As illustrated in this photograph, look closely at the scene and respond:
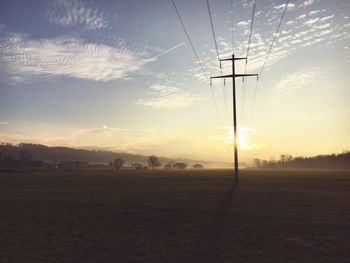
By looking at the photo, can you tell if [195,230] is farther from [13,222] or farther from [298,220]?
[13,222]

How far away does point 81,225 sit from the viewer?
57.0 feet

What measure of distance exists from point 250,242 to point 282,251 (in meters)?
1.51

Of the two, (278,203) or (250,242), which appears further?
(278,203)

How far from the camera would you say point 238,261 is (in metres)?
11.2

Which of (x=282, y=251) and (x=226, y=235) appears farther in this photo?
(x=226, y=235)

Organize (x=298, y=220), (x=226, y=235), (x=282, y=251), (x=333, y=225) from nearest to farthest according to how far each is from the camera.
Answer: (x=282, y=251) < (x=226, y=235) < (x=333, y=225) < (x=298, y=220)

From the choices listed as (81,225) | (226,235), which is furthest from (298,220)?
(81,225)

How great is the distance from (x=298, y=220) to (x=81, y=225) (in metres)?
11.0

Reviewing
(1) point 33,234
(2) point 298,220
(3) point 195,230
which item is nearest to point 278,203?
(2) point 298,220

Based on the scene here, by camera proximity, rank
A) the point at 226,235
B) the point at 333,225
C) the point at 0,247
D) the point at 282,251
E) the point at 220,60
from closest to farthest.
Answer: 1. the point at 282,251
2. the point at 0,247
3. the point at 226,235
4. the point at 333,225
5. the point at 220,60

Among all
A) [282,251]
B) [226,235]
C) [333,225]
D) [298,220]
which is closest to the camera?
[282,251]

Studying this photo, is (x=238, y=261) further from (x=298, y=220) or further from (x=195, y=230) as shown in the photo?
(x=298, y=220)

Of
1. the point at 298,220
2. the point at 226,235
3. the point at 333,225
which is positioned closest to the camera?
the point at 226,235

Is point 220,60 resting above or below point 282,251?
above
